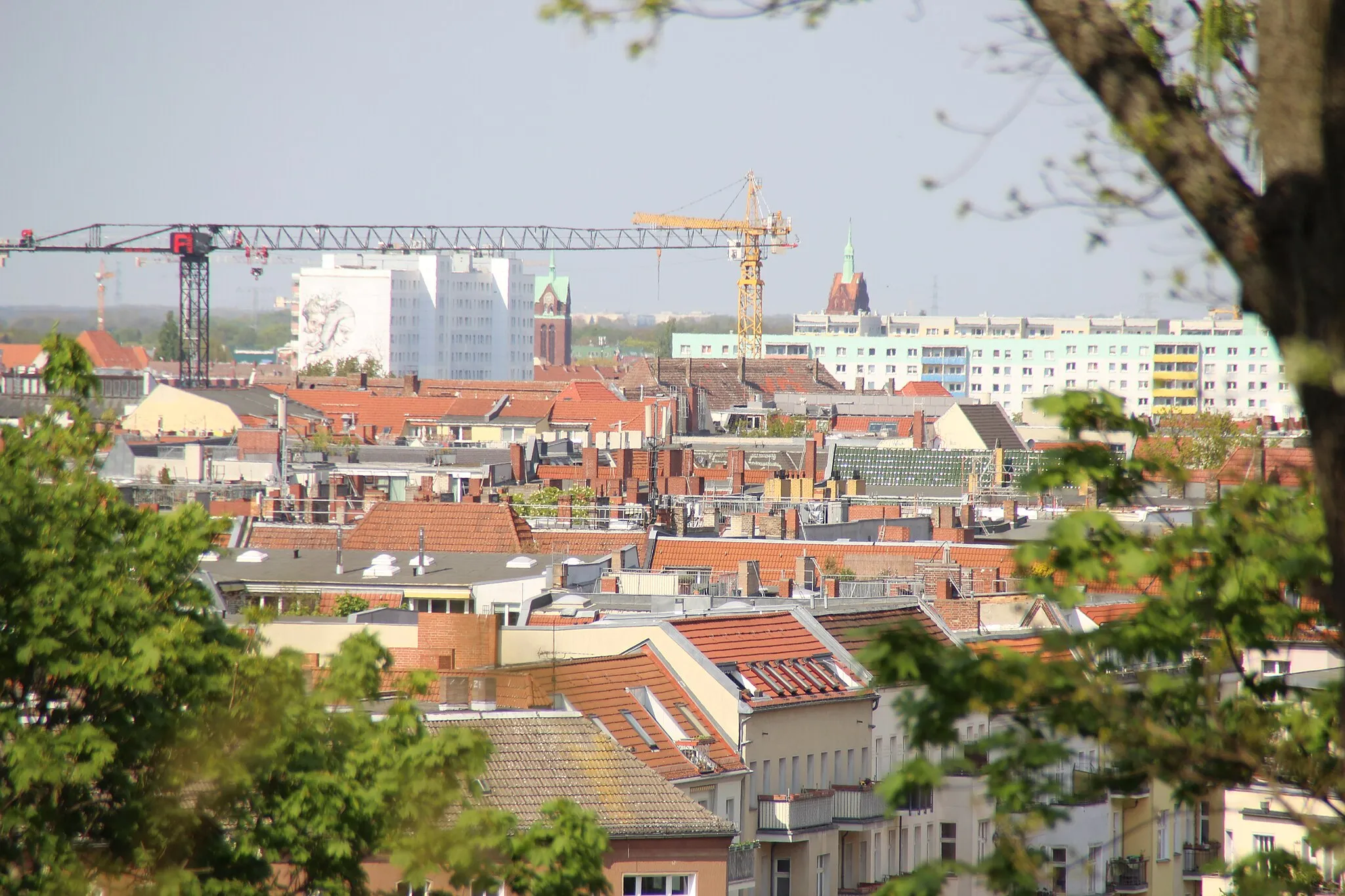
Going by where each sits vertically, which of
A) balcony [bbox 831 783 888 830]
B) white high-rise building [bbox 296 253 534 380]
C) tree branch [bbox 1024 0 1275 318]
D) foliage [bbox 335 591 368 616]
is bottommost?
balcony [bbox 831 783 888 830]

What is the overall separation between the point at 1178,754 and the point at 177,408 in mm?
74670

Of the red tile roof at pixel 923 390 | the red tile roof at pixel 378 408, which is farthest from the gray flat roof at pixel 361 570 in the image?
the red tile roof at pixel 923 390

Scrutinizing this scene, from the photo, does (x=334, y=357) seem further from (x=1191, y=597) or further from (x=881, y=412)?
(x=1191, y=597)

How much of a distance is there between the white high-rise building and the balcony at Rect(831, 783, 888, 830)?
433 ft

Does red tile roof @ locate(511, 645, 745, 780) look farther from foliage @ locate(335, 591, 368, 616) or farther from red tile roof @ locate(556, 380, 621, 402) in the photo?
red tile roof @ locate(556, 380, 621, 402)

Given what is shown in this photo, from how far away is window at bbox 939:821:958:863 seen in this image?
82.8 feet

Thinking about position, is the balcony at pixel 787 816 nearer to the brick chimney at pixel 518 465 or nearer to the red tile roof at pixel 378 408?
the brick chimney at pixel 518 465

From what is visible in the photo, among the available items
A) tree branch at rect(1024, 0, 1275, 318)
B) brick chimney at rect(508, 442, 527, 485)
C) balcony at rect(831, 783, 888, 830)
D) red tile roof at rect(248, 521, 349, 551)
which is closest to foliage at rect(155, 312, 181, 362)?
brick chimney at rect(508, 442, 527, 485)

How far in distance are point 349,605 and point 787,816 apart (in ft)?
33.7

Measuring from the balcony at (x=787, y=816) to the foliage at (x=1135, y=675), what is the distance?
1683 centimetres

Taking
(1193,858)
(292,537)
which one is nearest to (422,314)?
(292,537)

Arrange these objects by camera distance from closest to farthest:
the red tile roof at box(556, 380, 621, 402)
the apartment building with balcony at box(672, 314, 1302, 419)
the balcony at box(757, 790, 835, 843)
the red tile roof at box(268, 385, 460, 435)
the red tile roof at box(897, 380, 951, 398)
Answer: the balcony at box(757, 790, 835, 843) < the red tile roof at box(268, 385, 460, 435) < the red tile roof at box(556, 380, 621, 402) < the red tile roof at box(897, 380, 951, 398) < the apartment building with balcony at box(672, 314, 1302, 419)

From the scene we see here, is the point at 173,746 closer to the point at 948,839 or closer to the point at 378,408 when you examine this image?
the point at 948,839

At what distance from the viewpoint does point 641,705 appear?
21.6 m
